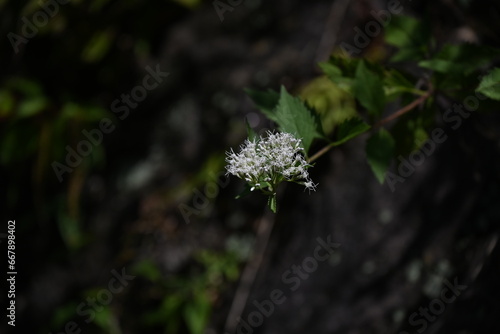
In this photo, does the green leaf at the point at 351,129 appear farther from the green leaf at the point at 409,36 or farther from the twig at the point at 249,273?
the twig at the point at 249,273

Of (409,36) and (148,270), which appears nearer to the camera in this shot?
(409,36)

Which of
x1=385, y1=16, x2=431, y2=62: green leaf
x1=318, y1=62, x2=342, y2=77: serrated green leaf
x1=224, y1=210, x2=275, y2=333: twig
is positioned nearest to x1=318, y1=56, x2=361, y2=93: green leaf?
x1=318, y1=62, x2=342, y2=77: serrated green leaf

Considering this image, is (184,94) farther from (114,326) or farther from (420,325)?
(420,325)

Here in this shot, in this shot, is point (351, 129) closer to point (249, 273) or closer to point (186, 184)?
point (249, 273)

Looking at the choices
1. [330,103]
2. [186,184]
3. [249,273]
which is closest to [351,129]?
[330,103]

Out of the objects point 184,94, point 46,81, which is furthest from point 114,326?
point 46,81

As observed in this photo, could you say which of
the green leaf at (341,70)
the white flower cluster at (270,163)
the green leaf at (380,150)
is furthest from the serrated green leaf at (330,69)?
the white flower cluster at (270,163)
